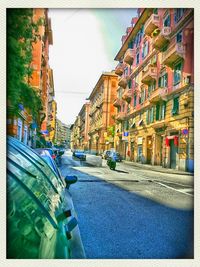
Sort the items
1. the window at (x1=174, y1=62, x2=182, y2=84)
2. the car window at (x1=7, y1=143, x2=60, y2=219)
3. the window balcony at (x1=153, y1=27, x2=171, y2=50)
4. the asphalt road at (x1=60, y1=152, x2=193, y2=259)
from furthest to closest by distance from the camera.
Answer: the window balcony at (x1=153, y1=27, x2=171, y2=50)
the window at (x1=174, y1=62, x2=182, y2=84)
the asphalt road at (x1=60, y1=152, x2=193, y2=259)
the car window at (x1=7, y1=143, x2=60, y2=219)

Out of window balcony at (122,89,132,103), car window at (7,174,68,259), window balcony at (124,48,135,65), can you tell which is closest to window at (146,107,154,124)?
window balcony at (122,89,132,103)

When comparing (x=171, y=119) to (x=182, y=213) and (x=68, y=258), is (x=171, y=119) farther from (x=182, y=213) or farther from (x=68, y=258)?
(x=68, y=258)

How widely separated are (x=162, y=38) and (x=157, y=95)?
186 inches

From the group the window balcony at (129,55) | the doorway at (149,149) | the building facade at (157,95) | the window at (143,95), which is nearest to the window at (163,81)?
the building facade at (157,95)

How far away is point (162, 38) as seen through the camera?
19.5 meters

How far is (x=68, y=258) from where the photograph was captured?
5.04 feet

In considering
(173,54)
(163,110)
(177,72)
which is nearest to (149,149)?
(163,110)

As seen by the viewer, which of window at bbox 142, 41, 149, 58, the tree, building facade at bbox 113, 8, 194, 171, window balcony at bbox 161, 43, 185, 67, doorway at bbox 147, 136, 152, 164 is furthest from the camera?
window at bbox 142, 41, 149, 58

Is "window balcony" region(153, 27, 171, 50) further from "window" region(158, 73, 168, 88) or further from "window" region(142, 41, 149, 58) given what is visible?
"window" region(142, 41, 149, 58)

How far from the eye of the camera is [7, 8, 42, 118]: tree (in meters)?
2.36

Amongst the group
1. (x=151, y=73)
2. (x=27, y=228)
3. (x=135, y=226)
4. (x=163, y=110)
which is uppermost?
(x=151, y=73)

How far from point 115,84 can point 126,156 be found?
1931cm

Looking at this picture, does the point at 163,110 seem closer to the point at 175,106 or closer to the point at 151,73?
the point at 175,106

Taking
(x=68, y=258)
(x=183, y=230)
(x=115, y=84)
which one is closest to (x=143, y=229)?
(x=183, y=230)
